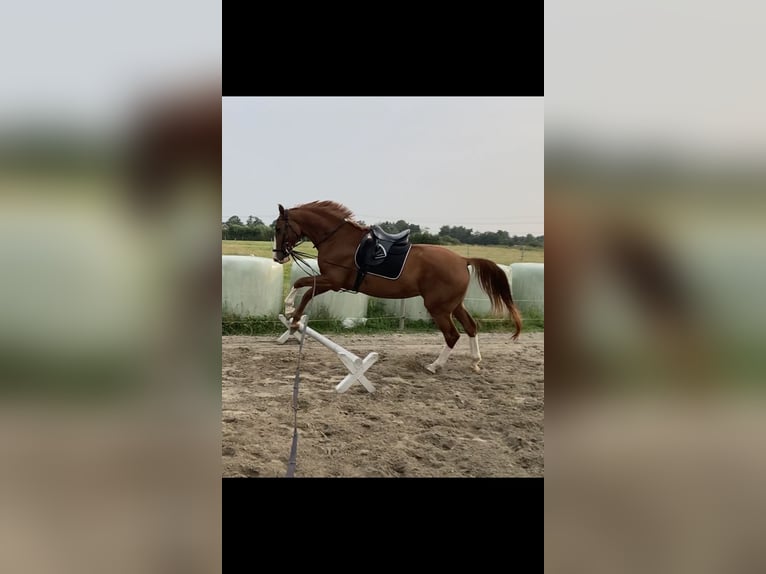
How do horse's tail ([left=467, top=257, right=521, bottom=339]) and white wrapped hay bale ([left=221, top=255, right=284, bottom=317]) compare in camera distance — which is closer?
horse's tail ([left=467, top=257, right=521, bottom=339])

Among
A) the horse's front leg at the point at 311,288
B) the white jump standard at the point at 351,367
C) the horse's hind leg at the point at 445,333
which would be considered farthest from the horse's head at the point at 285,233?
the horse's hind leg at the point at 445,333

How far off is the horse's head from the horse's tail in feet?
6.32

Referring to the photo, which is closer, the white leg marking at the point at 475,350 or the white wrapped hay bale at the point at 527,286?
the white leg marking at the point at 475,350

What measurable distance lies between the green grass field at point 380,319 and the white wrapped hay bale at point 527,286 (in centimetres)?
12

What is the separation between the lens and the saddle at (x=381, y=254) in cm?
439

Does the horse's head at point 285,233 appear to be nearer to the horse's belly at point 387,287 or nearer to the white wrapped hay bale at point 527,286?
the horse's belly at point 387,287

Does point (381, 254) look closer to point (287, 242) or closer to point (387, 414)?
point (287, 242)

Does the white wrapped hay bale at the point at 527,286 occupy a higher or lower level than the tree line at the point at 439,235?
lower

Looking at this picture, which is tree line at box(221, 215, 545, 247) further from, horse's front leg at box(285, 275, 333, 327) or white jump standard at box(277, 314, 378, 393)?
white jump standard at box(277, 314, 378, 393)

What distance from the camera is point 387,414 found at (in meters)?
3.80

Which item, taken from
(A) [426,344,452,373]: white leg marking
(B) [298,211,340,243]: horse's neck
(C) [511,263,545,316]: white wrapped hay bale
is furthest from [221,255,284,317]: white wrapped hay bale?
(C) [511,263,545,316]: white wrapped hay bale

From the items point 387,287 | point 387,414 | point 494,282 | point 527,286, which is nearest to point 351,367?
point 387,414

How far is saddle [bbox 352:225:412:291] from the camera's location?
439 cm
